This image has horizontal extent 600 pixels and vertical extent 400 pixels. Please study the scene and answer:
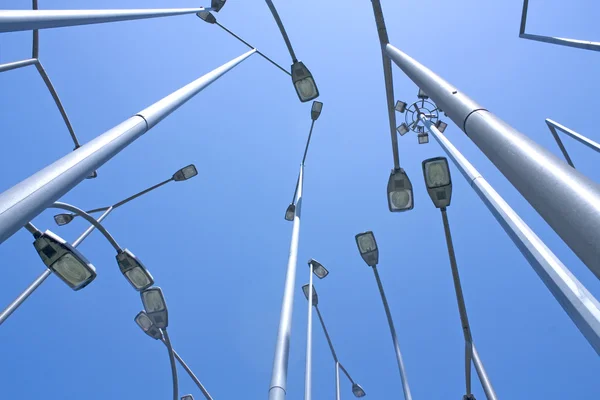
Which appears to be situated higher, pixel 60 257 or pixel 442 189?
pixel 442 189

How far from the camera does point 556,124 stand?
37.9 feet

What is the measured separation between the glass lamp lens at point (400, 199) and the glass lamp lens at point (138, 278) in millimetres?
4872

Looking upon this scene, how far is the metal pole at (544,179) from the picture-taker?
2.01 metres

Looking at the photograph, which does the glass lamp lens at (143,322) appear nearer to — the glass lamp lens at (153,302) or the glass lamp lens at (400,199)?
the glass lamp lens at (153,302)

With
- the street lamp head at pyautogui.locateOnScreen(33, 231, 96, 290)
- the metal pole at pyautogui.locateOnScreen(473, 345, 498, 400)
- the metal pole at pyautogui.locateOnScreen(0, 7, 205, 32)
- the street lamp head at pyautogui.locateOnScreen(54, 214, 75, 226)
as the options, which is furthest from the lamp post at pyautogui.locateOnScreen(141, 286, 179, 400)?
the metal pole at pyautogui.locateOnScreen(473, 345, 498, 400)

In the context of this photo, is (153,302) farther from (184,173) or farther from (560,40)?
(560,40)

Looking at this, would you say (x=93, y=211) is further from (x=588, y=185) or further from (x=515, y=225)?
(x=588, y=185)

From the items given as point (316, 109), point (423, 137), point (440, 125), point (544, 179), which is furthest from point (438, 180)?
point (423, 137)

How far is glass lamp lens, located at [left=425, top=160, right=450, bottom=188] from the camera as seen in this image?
7105 millimetres

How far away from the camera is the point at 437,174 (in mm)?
7211

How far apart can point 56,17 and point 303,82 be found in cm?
531

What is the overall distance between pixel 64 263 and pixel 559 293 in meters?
6.28

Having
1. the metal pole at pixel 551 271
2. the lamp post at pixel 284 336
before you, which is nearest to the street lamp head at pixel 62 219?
the lamp post at pixel 284 336

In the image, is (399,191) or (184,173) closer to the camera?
(399,191)
